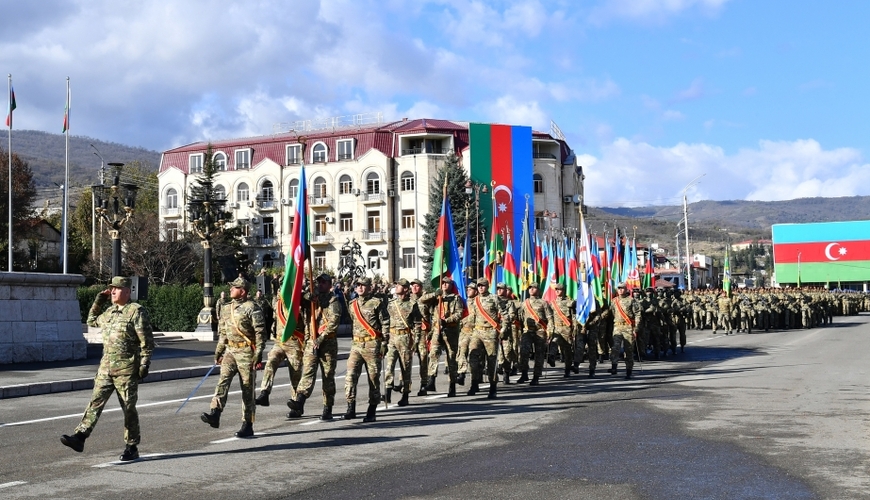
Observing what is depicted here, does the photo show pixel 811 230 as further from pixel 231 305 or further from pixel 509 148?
pixel 231 305

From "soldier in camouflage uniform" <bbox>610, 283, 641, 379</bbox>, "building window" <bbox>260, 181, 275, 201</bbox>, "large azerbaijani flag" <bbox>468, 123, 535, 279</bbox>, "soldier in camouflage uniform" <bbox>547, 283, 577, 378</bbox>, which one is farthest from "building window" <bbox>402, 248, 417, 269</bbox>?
"soldier in camouflage uniform" <bbox>610, 283, 641, 379</bbox>

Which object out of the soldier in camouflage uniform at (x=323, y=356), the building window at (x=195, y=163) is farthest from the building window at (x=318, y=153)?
the soldier in camouflage uniform at (x=323, y=356)

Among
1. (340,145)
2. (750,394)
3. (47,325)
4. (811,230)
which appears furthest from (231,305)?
(811,230)

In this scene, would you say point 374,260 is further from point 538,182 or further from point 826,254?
point 826,254

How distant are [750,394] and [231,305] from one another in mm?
8397

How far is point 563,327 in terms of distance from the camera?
1925 centimetres

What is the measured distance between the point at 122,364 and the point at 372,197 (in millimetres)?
61669

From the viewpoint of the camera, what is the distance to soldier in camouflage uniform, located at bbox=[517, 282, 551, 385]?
17.4 m

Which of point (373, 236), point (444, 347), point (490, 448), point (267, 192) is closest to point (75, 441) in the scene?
point (490, 448)

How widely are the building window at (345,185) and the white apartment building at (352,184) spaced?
0.25 feet

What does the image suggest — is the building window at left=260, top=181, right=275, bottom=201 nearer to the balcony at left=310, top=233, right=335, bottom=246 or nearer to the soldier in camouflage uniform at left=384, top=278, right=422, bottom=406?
the balcony at left=310, top=233, right=335, bottom=246

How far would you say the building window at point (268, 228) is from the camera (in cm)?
7462

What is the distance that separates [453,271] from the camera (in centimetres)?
1922

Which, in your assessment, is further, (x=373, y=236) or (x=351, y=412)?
(x=373, y=236)
